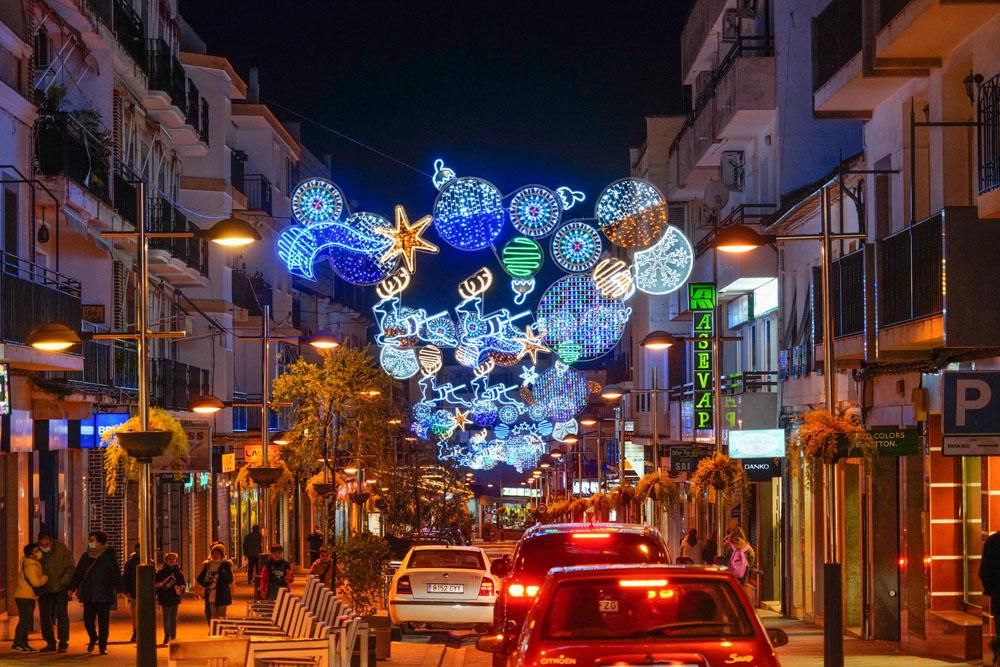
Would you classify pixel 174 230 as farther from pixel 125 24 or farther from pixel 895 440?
pixel 895 440

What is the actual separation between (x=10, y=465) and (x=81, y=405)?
11.5 feet

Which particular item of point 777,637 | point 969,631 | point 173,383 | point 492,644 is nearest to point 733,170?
point 173,383

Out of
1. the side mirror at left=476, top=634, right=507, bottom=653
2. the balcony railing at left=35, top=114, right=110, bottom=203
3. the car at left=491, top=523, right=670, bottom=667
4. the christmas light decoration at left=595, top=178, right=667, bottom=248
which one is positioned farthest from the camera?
the balcony railing at left=35, top=114, right=110, bottom=203

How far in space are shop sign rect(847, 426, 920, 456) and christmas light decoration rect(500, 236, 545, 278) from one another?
20.8ft

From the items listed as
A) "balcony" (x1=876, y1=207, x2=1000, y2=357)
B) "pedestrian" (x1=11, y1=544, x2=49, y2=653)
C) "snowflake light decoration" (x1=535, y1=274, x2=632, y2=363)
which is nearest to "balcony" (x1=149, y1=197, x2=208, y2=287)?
"snowflake light decoration" (x1=535, y1=274, x2=632, y2=363)

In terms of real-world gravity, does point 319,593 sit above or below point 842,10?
below

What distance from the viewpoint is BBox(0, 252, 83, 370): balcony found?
24359 mm

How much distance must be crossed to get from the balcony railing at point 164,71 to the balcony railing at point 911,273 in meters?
23.6

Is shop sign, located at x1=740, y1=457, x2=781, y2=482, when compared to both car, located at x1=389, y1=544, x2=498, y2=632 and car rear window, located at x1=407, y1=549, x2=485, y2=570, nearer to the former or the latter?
car rear window, located at x1=407, y1=549, x2=485, y2=570

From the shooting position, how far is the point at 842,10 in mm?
23094

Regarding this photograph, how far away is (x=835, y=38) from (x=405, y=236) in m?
7.29

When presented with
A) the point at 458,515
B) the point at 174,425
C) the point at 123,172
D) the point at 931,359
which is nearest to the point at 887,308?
the point at 931,359

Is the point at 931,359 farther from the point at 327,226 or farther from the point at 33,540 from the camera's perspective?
the point at 33,540

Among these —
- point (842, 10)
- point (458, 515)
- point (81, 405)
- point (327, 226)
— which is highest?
point (842, 10)
